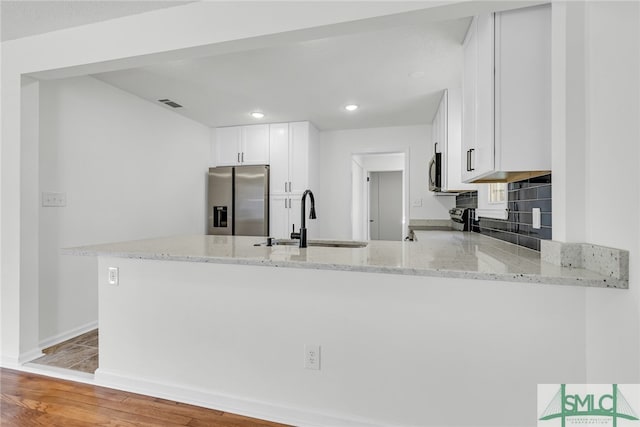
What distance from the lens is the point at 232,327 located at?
1783 mm

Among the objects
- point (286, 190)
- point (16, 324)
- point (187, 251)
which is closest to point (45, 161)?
point (16, 324)

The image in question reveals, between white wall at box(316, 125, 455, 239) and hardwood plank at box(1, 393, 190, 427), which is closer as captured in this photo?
hardwood plank at box(1, 393, 190, 427)

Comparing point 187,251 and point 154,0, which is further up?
point 154,0

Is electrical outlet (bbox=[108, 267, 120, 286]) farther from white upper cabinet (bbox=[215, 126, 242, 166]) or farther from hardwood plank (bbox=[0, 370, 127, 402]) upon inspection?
white upper cabinet (bbox=[215, 126, 242, 166])

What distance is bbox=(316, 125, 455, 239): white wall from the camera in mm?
4555

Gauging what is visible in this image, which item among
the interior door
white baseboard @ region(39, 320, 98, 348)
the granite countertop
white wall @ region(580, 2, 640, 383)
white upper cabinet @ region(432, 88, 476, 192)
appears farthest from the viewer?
the interior door

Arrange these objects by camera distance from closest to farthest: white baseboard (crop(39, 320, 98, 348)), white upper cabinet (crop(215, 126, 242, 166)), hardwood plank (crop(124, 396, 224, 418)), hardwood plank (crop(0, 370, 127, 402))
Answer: hardwood plank (crop(124, 396, 224, 418)), hardwood plank (crop(0, 370, 127, 402)), white baseboard (crop(39, 320, 98, 348)), white upper cabinet (crop(215, 126, 242, 166))

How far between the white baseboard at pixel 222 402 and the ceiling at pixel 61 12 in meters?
2.19

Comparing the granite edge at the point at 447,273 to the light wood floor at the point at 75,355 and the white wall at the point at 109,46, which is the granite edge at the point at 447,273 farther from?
the light wood floor at the point at 75,355

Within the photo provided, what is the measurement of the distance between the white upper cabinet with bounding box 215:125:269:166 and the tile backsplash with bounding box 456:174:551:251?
308 cm

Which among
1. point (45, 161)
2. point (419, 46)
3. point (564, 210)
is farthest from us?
point (45, 161)

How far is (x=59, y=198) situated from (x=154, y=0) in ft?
6.15

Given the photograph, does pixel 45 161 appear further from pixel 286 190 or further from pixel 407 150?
pixel 407 150

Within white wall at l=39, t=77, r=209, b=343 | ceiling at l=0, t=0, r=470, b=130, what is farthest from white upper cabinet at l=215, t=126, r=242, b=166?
white wall at l=39, t=77, r=209, b=343
